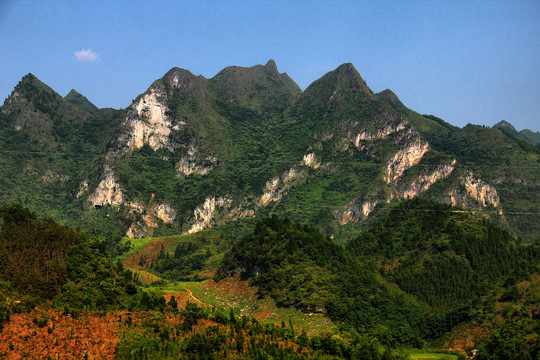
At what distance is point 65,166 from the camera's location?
652 ft

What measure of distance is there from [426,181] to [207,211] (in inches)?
3382

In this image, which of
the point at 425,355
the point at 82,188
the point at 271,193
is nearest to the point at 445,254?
the point at 425,355

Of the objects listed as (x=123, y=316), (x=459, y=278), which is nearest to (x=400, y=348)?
(x=459, y=278)

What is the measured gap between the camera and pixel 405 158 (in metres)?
191

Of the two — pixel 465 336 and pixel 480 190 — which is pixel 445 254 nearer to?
pixel 465 336

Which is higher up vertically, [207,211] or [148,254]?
[207,211]

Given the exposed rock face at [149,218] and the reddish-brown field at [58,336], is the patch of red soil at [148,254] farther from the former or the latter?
the reddish-brown field at [58,336]

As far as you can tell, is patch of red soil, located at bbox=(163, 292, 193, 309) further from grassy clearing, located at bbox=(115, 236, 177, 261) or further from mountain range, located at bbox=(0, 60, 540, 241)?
mountain range, located at bbox=(0, 60, 540, 241)

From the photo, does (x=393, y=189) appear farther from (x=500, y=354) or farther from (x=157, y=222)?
(x=500, y=354)

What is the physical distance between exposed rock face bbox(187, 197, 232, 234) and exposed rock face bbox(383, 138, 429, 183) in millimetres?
67554

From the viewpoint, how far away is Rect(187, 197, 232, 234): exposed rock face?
176125 millimetres

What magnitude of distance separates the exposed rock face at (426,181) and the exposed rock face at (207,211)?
71.1 meters

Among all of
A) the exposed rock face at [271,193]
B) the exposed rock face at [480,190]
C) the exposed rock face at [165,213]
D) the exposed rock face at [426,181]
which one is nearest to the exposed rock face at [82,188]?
the exposed rock face at [165,213]

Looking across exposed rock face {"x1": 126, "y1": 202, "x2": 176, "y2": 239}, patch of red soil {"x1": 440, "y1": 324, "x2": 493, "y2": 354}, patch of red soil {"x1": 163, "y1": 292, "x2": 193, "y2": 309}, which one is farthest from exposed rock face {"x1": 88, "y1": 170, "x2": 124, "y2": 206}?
patch of red soil {"x1": 440, "y1": 324, "x2": 493, "y2": 354}
